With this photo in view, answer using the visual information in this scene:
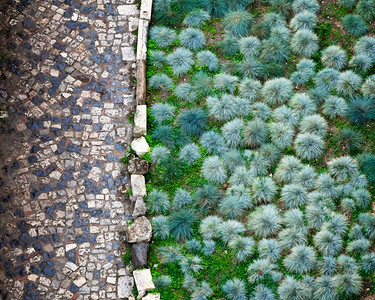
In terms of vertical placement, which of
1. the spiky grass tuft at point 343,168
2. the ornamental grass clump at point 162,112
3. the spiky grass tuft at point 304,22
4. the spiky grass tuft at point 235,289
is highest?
the spiky grass tuft at point 304,22

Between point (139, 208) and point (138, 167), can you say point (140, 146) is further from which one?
point (139, 208)

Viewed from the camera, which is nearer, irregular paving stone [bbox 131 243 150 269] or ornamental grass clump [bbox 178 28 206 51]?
irregular paving stone [bbox 131 243 150 269]

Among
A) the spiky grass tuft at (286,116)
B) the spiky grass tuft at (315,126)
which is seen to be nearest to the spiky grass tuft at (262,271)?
the spiky grass tuft at (315,126)

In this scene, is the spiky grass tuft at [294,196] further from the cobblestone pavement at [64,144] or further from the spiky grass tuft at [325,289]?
the cobblestone pavement at [64,144]

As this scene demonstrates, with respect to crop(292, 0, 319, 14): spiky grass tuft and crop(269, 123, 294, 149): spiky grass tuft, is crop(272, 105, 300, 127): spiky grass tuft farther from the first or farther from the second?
crop(292, 0, 319, 14): spiky grass tuft

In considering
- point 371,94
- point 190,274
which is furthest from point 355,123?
point 190,274

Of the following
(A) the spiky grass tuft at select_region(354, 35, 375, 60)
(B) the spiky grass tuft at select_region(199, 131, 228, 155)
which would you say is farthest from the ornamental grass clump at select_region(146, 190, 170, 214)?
(A) the spiky grass tuft at select_region(354, 35, 375, 60)
